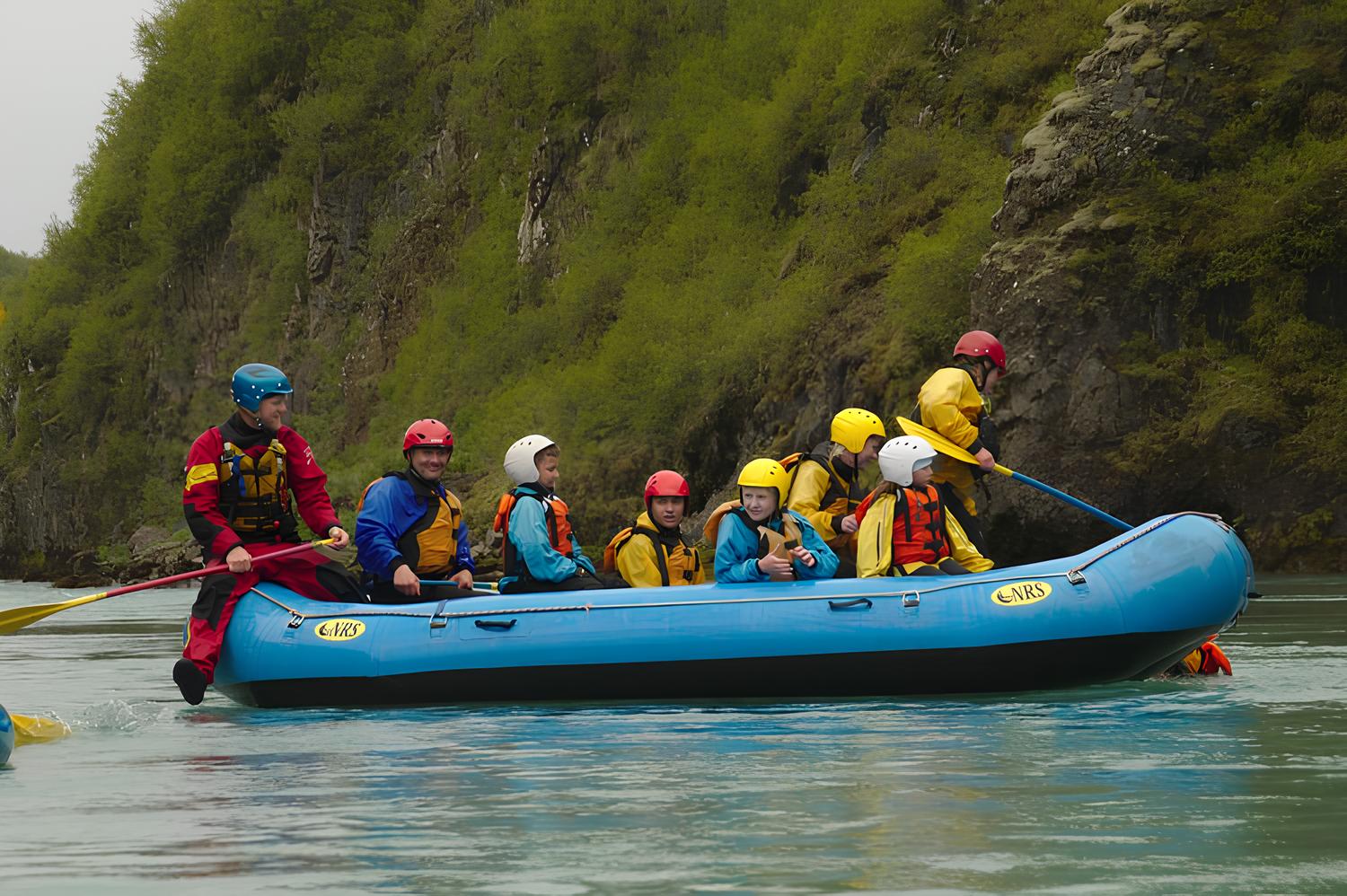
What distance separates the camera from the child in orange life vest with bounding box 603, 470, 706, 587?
30.9 feet

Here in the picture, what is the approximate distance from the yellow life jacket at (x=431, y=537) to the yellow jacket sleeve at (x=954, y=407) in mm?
2675

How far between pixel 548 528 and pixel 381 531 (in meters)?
0.92

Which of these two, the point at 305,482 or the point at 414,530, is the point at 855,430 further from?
the point at 305,482

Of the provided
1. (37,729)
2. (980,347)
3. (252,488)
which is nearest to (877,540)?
(980,347)

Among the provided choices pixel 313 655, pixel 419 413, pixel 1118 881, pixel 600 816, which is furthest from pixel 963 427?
pixel 419 413

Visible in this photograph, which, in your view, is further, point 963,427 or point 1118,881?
point 963,427

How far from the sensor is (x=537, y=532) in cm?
938

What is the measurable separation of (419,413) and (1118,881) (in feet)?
140

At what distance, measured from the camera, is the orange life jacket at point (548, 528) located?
9.52 meters

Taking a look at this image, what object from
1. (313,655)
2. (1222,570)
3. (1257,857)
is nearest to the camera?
(1257,857)

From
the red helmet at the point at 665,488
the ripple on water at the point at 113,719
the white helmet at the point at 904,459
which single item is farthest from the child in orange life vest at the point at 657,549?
the ripple on water at the point at 113,719

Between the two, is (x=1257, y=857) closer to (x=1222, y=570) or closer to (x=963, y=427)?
(x=1222, y=570)

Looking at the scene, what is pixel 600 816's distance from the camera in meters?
5.64

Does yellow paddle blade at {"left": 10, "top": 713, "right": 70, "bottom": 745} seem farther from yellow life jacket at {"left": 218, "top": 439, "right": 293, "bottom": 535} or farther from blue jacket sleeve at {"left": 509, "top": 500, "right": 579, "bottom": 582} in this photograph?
blue jacket sleeve at {"left": 509, "top": 500, "right": 579, "bottom": 582}
